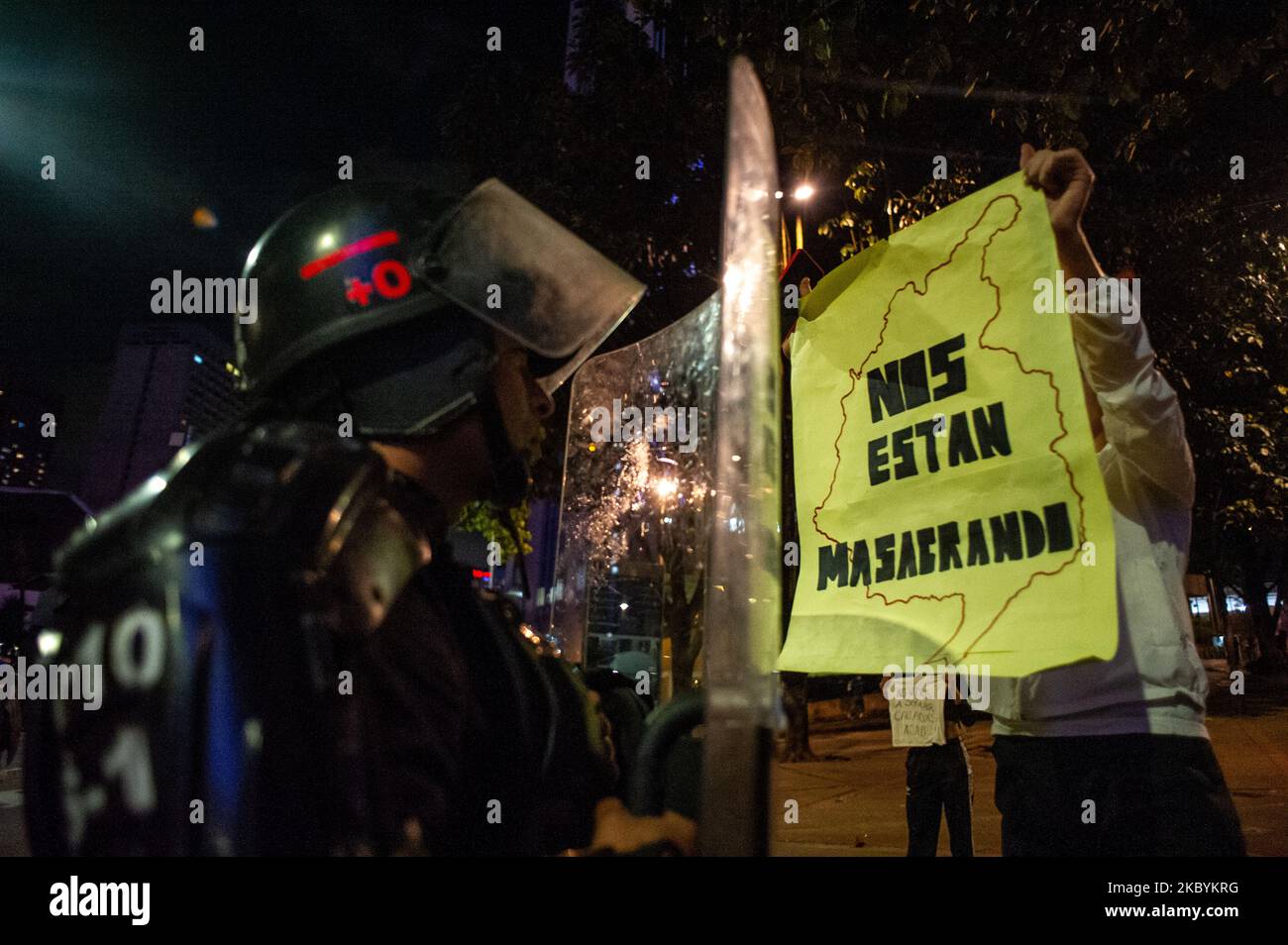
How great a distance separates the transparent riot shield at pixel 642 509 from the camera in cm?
161

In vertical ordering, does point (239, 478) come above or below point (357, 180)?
below

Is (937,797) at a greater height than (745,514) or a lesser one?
lesser

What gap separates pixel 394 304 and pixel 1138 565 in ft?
6.83

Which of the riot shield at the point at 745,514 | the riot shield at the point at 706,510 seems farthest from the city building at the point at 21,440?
the riot shield at the point at 745,514

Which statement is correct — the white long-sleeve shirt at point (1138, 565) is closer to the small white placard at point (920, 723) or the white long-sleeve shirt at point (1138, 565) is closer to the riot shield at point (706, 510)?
the riot shield at point (706, 510)

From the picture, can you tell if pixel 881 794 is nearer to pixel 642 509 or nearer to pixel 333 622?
pixel 642 509

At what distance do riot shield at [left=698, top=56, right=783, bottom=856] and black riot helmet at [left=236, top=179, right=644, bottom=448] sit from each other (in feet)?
2.40

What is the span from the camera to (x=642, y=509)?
2.04m

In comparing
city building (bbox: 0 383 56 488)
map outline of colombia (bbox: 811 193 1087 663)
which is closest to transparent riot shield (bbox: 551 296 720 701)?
map outline of colombia (bbox: 811 193 1087 663)

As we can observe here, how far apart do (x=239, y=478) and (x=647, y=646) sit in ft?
4.92

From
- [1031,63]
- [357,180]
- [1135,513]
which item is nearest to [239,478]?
[357,180]

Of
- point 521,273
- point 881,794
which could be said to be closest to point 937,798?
point 521,273

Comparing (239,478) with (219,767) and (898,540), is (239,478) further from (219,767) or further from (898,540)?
(898,540)
